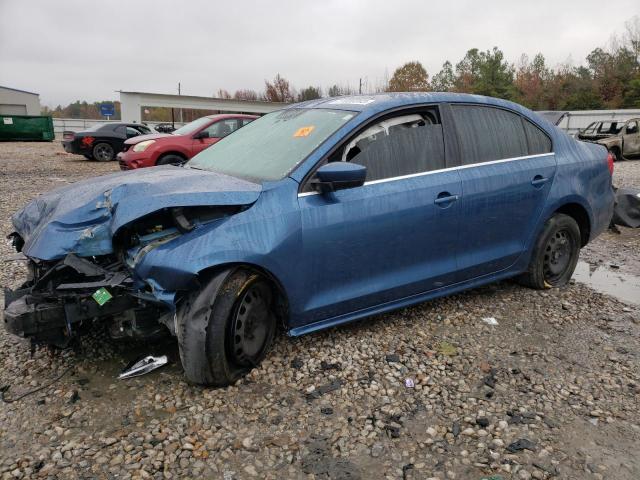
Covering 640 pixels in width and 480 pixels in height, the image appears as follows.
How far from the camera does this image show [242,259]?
110 inches

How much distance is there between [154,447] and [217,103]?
43701 millimetres

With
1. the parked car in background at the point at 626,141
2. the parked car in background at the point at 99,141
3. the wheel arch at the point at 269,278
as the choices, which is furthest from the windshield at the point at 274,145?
the parked car in background at the point at 626,141

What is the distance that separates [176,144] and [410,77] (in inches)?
2016

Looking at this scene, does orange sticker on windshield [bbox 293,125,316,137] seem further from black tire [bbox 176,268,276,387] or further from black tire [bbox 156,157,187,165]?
black tire [bbox 156,157,187,165]

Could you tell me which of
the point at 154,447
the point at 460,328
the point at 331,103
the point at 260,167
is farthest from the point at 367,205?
the point at 154,447

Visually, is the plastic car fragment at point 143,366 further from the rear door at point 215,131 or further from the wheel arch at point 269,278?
the rear door at point 215,131

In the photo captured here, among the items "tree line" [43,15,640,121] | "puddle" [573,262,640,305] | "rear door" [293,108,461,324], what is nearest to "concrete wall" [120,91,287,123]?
"tree line" [43,15,640,121]

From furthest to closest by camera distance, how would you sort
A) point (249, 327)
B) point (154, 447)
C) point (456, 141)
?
point (456, 141), point (249, 327), point (154, 447)

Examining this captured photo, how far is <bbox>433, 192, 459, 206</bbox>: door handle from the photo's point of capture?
3.50 meters

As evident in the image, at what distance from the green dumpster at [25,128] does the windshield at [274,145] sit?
29.0m

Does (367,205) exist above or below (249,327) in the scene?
above

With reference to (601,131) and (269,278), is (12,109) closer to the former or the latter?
(601,131)

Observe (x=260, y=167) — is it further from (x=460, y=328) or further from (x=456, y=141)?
(x=460, y=328)

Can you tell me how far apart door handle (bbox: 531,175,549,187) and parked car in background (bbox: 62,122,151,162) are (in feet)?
50.9
